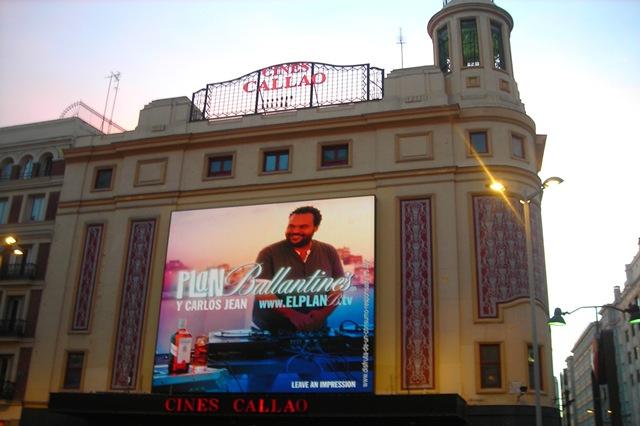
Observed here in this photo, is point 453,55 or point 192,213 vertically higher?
point 453,55

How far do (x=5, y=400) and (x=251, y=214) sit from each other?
15.6 metres

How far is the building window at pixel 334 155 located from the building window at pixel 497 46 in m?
9.09

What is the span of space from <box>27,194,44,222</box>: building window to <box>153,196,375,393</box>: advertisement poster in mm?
10034

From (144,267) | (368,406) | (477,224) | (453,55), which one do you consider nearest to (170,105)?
(144,267)

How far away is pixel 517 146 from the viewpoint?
31.2 meters

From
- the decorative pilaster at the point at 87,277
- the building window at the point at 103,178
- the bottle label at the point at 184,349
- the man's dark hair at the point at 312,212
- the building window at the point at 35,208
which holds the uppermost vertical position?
the building window at the point at 103,178

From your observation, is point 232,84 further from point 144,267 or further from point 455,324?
point 455,324

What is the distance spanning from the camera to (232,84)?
1417 inches

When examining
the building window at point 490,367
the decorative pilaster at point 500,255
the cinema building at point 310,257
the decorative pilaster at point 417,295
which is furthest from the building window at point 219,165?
the building window at point 490,367

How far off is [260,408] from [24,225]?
64.0 ft

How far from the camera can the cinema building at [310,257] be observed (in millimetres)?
27078

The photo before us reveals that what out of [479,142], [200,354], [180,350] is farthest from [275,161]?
[180,350]

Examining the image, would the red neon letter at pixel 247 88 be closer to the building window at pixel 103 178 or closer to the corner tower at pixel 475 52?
the building window at pixel 103 178

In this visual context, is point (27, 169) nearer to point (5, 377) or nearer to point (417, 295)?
point (5, 377)
